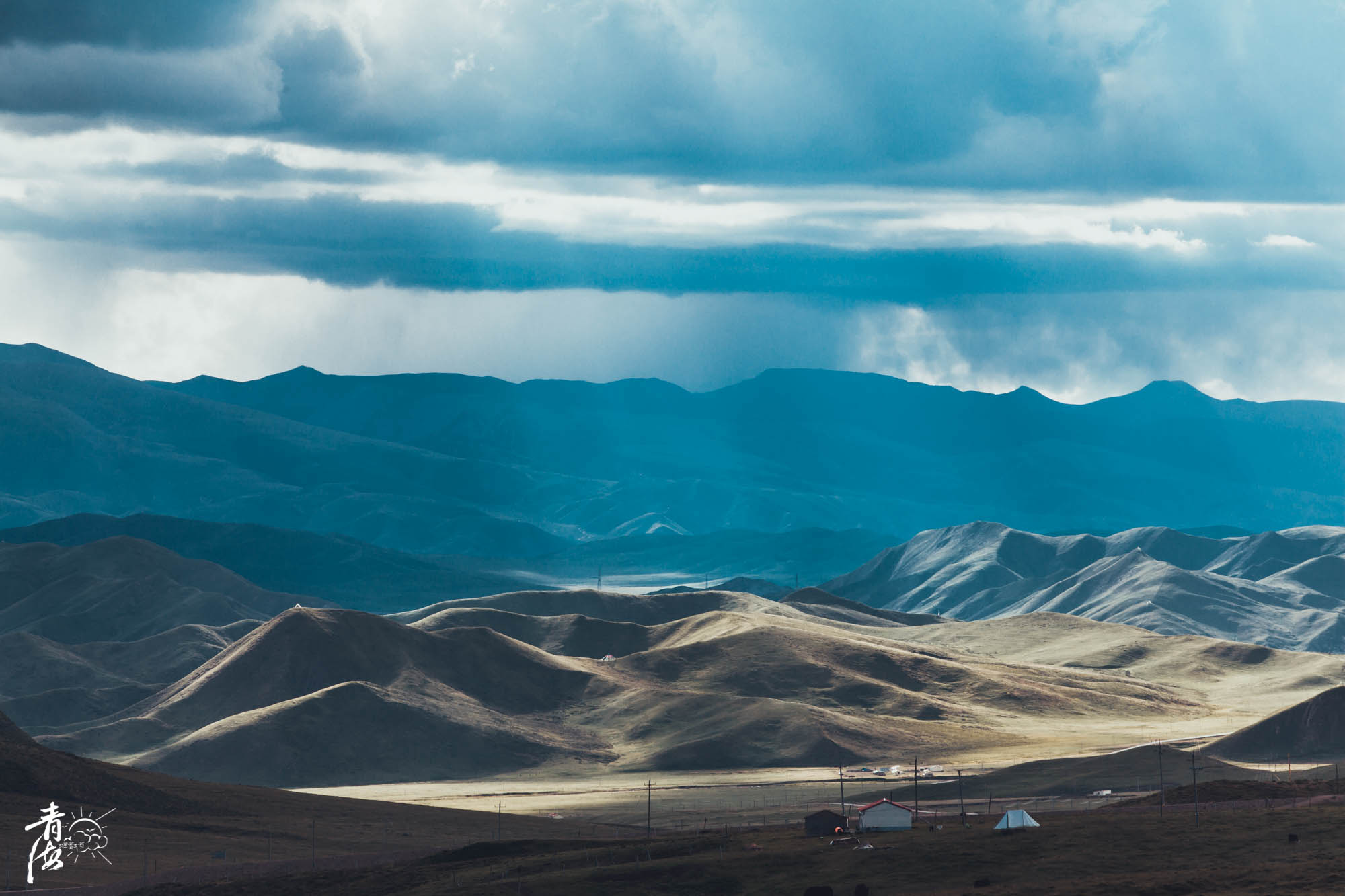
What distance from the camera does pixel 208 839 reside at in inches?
5012

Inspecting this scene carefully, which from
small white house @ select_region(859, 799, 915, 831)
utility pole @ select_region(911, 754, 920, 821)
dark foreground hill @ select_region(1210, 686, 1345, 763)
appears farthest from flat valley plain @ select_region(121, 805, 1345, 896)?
dark foreground hill @ select_region(1210, 686, 1345, 763)

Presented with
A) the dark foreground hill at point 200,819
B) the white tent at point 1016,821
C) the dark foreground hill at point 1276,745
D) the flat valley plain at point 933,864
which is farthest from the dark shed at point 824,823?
the dark foreground hill at point 1276,745

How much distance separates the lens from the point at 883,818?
11800 cm

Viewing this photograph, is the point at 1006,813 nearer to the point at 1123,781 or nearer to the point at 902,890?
the point at 902,890

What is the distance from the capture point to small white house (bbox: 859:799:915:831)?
387ft

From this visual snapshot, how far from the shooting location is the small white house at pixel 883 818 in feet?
387

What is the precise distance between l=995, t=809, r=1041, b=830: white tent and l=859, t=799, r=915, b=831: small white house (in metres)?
9.04

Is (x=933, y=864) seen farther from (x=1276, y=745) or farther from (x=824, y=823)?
(x=1276, y=745)

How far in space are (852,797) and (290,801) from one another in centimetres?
5436

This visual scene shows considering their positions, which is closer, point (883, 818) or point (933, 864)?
point (933, 864)

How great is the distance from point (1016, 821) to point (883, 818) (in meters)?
10.9

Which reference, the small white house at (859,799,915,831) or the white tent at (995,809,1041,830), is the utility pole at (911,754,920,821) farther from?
the white tent at (995,809,1041,830)

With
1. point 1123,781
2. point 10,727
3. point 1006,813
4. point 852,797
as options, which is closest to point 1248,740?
point 1123,781

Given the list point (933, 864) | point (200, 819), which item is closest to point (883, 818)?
point (933, 864)
